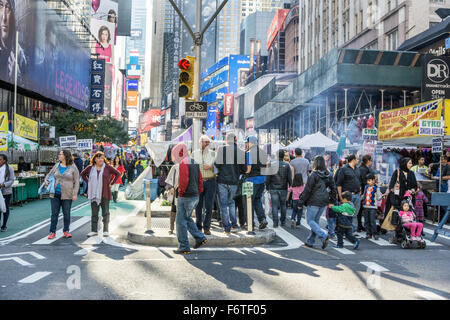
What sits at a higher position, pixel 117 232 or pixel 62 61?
pixel 62 61

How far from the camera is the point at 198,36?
11047 mm

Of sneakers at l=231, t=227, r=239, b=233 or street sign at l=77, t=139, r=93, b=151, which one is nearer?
sneakers at l=231, t=227, r=239, b=233

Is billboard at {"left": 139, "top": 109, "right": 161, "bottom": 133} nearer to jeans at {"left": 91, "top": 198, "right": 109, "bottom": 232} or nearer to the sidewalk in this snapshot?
the sidewalk

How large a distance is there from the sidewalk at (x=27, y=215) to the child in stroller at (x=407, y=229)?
26.5ft

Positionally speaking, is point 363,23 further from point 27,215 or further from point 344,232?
point 344,232

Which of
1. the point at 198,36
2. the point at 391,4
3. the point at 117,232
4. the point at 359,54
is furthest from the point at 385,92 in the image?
the point at 117,232

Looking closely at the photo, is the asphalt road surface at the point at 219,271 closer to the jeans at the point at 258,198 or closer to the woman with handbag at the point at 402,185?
the woman with handbag at the point at 402,185

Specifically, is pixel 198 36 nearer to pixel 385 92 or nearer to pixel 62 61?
pixel 385 92

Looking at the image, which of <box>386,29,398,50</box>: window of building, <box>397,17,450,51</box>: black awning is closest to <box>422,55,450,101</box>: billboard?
<box>397,17,450,51</box>: black awning

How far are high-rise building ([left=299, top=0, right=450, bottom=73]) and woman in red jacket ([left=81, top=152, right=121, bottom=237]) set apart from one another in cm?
2585

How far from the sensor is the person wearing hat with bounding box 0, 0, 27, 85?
26703mm

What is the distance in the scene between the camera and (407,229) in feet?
29.0

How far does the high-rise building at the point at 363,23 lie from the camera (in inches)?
1147
